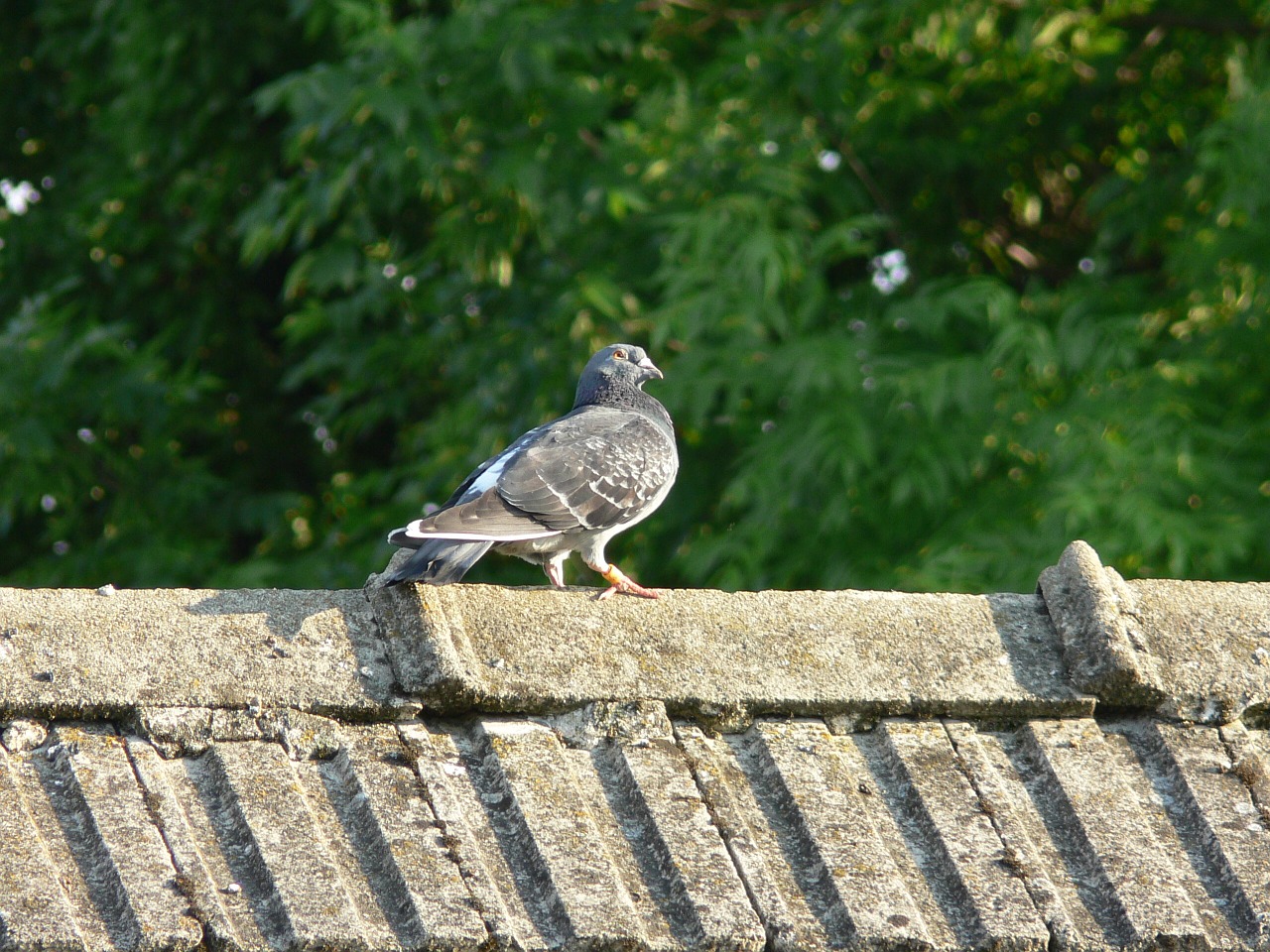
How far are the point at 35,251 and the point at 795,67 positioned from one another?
4.59 m

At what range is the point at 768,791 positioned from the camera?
2.29m

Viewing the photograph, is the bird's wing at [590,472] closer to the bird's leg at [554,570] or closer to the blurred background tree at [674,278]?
the bird's leg at [554,570]

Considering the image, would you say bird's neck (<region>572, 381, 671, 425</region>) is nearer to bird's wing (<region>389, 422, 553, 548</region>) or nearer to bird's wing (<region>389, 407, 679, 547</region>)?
bird's wing (<region>389, 407, 679, 547</region>)

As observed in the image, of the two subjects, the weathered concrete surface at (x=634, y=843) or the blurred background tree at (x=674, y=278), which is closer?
the weathered concrete surface at (x=634, y=843)

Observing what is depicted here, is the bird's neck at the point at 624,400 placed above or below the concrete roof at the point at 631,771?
below

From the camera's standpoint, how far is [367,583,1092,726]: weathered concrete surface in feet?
7.82

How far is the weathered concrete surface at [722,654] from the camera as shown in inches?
93.8

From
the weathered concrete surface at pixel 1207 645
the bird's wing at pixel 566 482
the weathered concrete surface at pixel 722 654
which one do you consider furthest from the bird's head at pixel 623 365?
the weathered concrete surface at pixel 1207 645

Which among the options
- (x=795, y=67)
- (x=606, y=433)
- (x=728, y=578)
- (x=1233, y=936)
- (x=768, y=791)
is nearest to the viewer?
(x=1233, y=936)

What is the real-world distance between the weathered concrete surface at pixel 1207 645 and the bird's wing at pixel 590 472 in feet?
3.95

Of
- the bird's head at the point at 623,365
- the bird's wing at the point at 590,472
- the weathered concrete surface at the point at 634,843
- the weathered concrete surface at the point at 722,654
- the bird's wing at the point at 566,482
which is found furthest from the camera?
the bird's head at the point at 623,365

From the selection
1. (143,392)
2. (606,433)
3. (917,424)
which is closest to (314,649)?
(606,433)

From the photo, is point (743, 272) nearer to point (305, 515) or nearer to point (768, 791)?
point (305, 515)

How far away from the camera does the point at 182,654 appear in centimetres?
228
